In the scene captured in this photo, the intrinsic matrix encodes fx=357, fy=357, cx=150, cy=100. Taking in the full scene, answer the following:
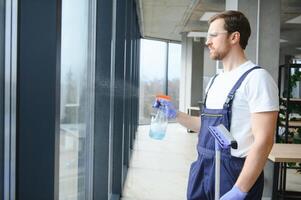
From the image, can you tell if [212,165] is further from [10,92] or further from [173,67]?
[173,67]

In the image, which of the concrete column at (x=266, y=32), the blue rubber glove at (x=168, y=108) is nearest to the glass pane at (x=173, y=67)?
the concrete column at (x=266, y=32)

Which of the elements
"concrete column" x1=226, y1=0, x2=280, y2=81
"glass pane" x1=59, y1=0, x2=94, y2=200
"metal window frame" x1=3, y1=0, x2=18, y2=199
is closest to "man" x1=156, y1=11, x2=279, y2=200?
"glass pane" x1=59, y1=0, x2=94, y2=200

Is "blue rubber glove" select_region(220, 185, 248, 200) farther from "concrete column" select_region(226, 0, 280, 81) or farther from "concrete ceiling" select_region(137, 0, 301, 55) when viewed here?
"concrete ceiling" select_region(137, 0, 301, 55)

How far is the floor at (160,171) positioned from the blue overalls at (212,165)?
7.47 feet

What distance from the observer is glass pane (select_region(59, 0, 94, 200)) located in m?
1.64

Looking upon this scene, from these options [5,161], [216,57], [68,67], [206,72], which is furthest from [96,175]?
[206,72]

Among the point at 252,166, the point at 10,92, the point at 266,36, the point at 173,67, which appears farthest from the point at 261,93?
the point at 173,67

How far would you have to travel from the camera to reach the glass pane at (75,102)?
1.64m

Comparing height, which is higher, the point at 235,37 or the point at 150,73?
the point at 150,73

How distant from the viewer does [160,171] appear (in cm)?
507

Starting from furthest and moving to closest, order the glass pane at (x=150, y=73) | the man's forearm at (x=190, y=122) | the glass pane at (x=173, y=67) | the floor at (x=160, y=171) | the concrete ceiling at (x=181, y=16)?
the glass pane at (x=173, y=67) → the glass pane at (x=150, y=73) → the concrete ceiling at (x=181, y=16) → the floor at (x=160, y=171) → the man's forearm at (x=190, y=122)

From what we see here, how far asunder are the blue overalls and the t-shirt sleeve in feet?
0.18

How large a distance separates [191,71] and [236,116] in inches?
356

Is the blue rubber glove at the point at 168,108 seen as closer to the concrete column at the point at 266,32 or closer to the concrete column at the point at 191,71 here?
the concrete column at the point at 266,32
